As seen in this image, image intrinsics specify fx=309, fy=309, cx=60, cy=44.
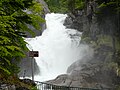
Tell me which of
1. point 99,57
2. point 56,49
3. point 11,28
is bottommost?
point 99,57

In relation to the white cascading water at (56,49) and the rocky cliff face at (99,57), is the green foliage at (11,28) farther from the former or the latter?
the white cascading water at (56,49)

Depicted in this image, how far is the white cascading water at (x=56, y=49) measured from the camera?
2844 cm

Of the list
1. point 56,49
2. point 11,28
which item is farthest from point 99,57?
point 11,28

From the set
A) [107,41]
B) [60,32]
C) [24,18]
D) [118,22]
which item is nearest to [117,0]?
[118,22]

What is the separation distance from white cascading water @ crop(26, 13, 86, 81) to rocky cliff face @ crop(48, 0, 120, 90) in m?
3.97

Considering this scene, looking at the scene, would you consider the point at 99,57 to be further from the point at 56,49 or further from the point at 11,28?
the point at 11,28

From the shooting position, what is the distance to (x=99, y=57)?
2245 centimetres

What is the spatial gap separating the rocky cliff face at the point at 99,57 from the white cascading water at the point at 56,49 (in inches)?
156

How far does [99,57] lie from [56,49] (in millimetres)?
9764

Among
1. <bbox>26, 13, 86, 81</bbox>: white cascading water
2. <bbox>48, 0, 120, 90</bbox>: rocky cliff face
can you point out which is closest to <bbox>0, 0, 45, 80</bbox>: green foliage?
<bbox>48, 0, 120, 90</bbox>: rocky cliff face

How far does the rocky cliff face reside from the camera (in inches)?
761

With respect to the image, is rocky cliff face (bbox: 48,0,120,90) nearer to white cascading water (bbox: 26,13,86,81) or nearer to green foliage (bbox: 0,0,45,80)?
white cascading water (bbox: 26,13,86,81)

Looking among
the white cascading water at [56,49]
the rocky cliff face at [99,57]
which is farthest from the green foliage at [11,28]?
the white cascading water at [56,49]

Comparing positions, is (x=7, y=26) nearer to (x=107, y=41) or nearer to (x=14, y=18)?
(x=14, y=18)
